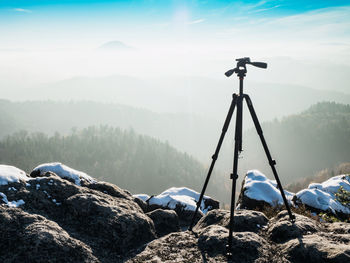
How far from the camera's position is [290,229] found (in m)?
5.89

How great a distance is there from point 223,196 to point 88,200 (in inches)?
6212

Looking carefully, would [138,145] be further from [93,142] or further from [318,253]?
[318,253]

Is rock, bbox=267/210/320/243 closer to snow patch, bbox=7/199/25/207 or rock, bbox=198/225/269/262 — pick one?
rock, bbox=198/225/269/262

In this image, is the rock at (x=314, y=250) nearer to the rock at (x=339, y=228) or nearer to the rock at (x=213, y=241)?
the rock at (x=339, y=228)

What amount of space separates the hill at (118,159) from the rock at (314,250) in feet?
472

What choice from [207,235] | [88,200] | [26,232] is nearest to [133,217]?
[88,200]

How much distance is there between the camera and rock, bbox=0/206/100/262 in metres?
4.54

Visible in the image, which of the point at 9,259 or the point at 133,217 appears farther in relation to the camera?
the point at 133,217

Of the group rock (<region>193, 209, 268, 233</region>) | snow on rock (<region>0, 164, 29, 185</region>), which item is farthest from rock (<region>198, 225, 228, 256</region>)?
snow on rock (<region>0, 164, 29, 185</region>)

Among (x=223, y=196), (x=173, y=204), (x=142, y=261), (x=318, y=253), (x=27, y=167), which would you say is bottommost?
(x=223, y=196)

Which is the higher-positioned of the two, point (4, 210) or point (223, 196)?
point (4, 210)

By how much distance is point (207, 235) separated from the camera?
600 centimetres

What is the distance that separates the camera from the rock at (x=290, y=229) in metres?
5.80

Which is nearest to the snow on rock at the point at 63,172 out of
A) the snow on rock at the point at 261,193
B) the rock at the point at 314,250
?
the rock at the point at 314,250
